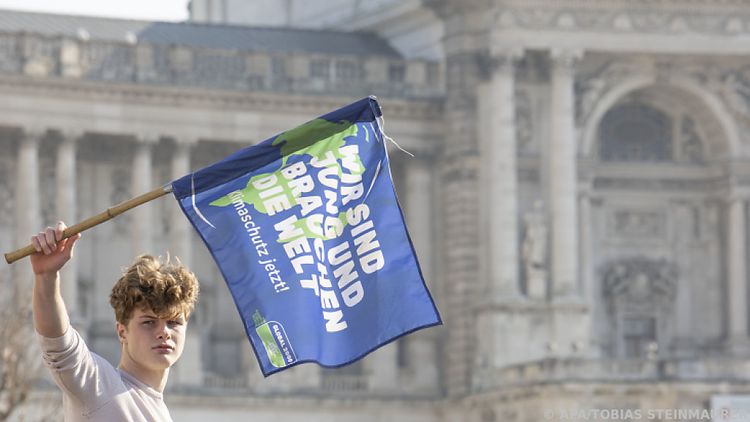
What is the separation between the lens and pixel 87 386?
38.9 ft

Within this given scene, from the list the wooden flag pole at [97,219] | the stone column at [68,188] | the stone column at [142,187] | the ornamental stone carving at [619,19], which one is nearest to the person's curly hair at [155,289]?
the wooden flag pole at [97,219]

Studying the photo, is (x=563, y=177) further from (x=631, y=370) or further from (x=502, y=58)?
(x=631, y=370)

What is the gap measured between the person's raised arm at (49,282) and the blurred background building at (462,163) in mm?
60646

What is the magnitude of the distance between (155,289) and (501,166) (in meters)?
63.5

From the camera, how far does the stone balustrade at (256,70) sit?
75812 mm

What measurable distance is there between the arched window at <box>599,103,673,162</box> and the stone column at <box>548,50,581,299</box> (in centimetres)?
272

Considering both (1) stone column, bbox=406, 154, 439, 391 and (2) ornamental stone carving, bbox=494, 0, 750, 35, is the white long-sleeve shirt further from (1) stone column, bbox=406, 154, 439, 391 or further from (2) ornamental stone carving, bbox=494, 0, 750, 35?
(1) stone column, bbox=406, 154, 439, 391

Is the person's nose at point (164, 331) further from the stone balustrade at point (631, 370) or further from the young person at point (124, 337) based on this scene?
the stone balustrade at point (631, 370)

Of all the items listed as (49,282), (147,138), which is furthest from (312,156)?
(147,138)

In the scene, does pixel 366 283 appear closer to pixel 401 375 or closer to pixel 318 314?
pixel 318 314

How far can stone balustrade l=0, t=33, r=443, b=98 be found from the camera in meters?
75.8

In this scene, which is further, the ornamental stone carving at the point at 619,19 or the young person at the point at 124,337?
the ornamental stone carving at the point at 619,19

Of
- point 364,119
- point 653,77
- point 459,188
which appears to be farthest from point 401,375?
point 364,119

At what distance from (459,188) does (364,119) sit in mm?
61790
